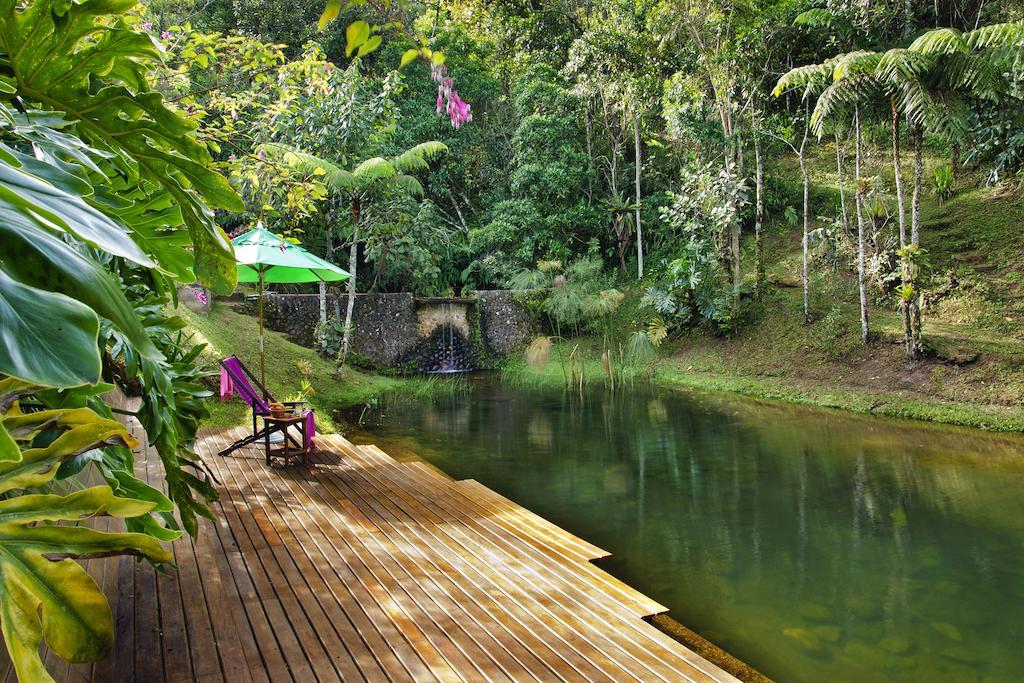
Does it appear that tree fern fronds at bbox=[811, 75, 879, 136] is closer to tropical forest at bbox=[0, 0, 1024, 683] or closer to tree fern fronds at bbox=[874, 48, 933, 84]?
tropical forest at bbox=[0, 0, 1024, 683]

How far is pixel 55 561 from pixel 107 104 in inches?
29.5

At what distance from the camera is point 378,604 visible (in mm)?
2385

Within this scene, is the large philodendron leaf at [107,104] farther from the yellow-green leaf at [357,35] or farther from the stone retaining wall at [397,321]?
the stone retaining wall at [397,321]

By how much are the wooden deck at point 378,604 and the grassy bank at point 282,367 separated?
3.92 metres

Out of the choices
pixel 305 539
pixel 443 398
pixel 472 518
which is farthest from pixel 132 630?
pixel 443 398

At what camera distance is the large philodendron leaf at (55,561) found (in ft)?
1.68

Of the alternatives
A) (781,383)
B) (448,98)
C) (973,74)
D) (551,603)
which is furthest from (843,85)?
(551,603)

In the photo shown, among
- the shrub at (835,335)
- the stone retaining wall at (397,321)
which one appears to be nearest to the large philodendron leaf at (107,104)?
the shrub at (835,335)

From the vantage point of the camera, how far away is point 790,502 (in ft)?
15.8

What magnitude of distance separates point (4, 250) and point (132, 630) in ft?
6.98

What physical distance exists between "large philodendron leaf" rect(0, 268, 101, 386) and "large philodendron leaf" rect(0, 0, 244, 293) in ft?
1.76

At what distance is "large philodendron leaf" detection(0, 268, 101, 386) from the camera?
356 millimetres

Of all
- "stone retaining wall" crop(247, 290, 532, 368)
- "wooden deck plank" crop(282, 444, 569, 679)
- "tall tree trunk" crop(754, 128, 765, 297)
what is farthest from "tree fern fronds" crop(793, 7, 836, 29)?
"wooden deck plank" crop(282, 444, 569, 679)

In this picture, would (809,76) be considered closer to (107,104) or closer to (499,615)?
(499,615)
